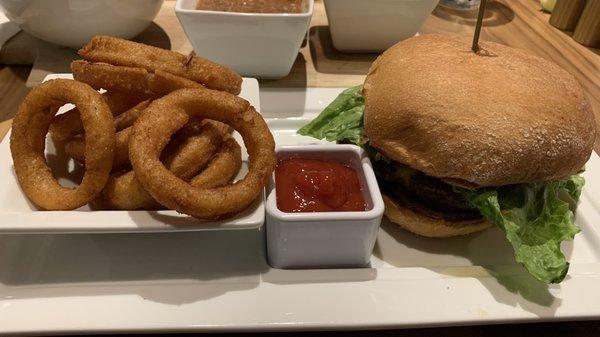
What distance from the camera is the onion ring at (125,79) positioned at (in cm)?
154

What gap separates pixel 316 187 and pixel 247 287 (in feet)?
1.26

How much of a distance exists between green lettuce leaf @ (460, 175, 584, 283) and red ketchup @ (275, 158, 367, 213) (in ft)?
1.31

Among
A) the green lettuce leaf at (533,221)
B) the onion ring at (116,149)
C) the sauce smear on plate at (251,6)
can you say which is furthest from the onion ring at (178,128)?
the sauce smear on plate at (251,6)

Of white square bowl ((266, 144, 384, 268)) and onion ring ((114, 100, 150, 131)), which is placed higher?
onion ring ((114, 100, 150, 131))

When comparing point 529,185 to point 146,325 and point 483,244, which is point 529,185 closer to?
point 483,244

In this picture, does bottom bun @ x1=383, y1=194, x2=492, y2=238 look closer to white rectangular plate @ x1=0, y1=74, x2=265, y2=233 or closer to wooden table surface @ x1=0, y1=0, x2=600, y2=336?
white rectangular plate @ x1=0, y1=74, x2=265, y2=233

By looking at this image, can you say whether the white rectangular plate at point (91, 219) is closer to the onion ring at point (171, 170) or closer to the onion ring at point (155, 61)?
the onion ring at point (171, 170)

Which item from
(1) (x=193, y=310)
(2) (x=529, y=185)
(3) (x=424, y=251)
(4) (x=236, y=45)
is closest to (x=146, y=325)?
(1) (x=193, y=310)

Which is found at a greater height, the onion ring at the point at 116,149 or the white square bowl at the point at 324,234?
the onion ring at the point at 116,149

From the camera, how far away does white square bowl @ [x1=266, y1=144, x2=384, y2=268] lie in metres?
1.45

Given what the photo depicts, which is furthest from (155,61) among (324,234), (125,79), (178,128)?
(324,234)

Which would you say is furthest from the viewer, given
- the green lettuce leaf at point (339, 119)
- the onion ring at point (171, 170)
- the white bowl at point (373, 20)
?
the white bowl at point (373, 20)

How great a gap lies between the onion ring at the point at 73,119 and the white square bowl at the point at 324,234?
23.1 inches

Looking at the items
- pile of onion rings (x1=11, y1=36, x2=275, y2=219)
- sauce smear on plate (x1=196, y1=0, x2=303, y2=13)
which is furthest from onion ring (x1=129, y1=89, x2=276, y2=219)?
sauce smear on plate (x1=196, y1=0, x2=303, y2=13)
